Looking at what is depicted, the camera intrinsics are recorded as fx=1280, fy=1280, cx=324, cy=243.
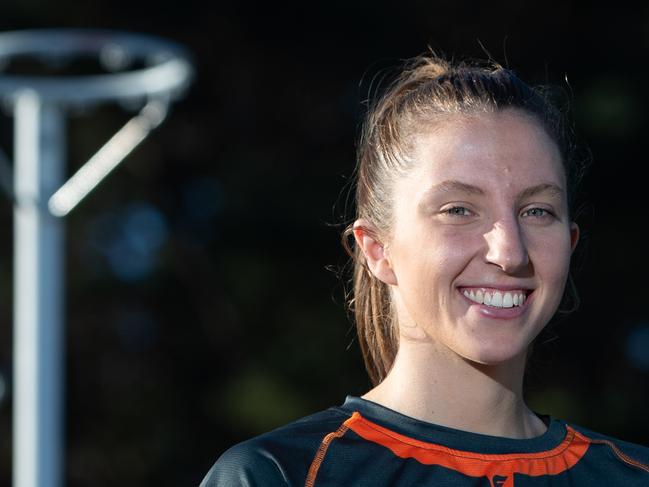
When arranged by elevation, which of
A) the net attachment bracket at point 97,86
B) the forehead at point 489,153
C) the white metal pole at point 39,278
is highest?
the net attachment bracket at point 97,86

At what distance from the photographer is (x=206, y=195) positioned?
1025 cm

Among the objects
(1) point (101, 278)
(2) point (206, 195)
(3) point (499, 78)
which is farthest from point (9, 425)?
(3) point (499, 78)

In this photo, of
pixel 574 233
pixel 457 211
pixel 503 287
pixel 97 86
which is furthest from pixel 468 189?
pixel 97 86

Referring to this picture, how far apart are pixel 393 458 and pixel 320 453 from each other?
110 mm

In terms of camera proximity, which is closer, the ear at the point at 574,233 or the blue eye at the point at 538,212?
the blue eye at the point at 538,212

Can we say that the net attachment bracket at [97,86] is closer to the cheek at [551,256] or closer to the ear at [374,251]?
the ear at [374,251]

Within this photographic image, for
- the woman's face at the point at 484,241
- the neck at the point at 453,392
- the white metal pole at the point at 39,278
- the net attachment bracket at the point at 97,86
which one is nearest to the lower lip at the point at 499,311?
the woman's face at the point at 484,241

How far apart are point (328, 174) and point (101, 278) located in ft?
6.69

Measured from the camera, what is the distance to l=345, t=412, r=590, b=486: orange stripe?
190 cm

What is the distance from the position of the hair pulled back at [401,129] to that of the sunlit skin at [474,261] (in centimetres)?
3

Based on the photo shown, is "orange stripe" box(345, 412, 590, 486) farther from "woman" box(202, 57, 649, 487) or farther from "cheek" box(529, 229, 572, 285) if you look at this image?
"cheek" box(529, 229, 572, 285)

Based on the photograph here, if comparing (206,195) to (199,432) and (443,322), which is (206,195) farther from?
(443,322)

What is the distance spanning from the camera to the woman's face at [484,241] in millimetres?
1892

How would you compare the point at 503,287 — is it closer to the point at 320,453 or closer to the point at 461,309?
the point at 461,309
